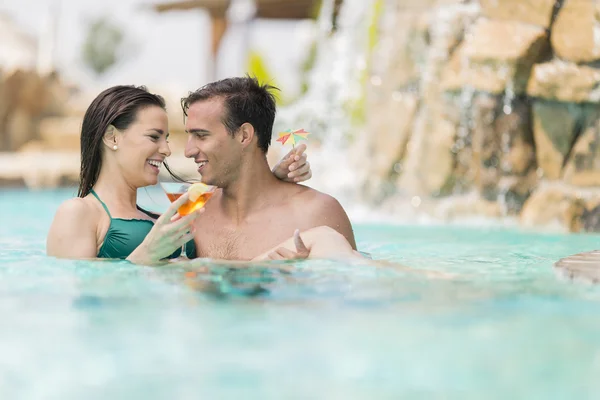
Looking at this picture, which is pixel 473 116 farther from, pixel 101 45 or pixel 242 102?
pixel 101 45

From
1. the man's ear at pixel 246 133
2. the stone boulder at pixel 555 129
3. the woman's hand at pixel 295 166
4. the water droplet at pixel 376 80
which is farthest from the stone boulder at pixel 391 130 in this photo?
the man's ear at pixel 246 133

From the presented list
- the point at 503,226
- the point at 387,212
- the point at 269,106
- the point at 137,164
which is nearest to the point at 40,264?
the point at 137,164

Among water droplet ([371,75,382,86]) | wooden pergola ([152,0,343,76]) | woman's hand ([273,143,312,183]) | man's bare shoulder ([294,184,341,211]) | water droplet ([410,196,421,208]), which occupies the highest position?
wooden pergola ([152,0,343,76])

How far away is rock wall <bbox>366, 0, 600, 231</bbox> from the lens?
8.43 meters

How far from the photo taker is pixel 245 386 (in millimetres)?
2232

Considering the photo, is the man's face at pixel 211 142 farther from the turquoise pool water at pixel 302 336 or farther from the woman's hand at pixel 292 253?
the turquoise pool water at pixel 302 336

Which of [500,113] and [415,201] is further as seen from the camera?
[415,201]

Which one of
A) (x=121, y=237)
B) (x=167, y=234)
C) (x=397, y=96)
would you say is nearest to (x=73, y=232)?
(x=121, y=237)

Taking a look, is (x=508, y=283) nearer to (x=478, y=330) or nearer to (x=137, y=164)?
(x=478, y=330)

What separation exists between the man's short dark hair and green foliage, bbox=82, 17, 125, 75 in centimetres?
4129

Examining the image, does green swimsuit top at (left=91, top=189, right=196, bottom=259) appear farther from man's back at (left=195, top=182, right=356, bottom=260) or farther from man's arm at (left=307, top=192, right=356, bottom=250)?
→ man's arm at (left=307, top=192, right=356, bottom=250)

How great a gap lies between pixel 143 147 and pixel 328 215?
1038mm

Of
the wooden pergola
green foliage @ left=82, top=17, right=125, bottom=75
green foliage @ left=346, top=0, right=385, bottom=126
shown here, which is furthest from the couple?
green foliage @ left=82, top=17, right=125, bottom=75

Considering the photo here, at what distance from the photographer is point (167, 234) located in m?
3.42
